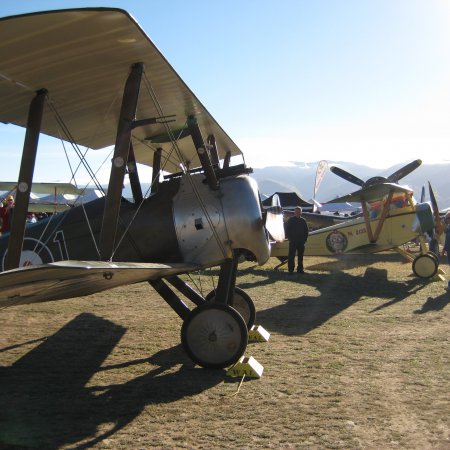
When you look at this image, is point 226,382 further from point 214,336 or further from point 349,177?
point 349,177

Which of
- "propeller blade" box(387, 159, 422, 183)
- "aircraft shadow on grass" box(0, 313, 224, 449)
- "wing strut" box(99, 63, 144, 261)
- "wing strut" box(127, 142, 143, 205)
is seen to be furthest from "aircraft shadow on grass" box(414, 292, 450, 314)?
"wing strut" box(99, 63, 144, 261)

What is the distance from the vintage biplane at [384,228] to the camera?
1133cm

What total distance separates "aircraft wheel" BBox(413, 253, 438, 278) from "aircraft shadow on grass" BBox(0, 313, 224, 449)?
718 centimetres

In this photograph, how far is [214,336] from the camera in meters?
4.51

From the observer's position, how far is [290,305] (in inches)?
313

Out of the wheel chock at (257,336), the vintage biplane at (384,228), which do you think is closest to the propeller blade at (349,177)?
the vintage biplane at (384,228)

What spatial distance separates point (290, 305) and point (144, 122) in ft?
15.6

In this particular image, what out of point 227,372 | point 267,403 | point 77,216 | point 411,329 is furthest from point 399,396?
point 77,216

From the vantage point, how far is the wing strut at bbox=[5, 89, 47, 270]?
13.9 ft

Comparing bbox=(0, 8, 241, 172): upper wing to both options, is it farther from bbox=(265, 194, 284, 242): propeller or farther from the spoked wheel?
the spoked wheel

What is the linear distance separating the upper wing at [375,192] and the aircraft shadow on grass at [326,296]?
6.03ft

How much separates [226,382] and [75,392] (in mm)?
1278

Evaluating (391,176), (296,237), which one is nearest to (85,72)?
(296,237)

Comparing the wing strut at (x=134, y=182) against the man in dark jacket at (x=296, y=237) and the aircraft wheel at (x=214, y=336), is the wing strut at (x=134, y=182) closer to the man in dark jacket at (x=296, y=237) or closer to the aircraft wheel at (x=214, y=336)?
the aircraft wheel at (x=214, y=336)
